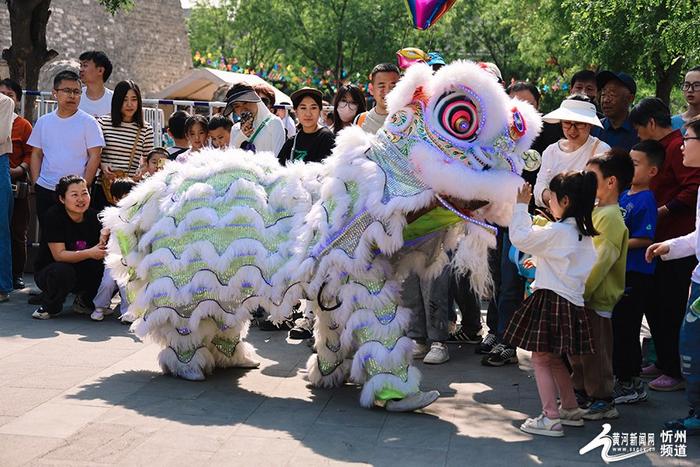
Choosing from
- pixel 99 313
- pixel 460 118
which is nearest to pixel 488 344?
pixel 460 118

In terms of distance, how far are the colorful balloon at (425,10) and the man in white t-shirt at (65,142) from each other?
314cm

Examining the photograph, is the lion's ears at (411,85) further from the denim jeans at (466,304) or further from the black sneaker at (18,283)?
the black sneaker at (18,283)

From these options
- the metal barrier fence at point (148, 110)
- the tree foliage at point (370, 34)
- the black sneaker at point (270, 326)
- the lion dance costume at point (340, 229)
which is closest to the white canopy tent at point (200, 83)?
the tree foliage at point (370, 34)

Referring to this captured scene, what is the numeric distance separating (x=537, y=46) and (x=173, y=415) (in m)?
21.2

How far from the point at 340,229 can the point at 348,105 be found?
2.25 metres

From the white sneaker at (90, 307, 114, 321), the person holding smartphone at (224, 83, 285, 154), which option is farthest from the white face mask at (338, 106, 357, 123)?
the white sneaker at (90, 307, 114, 321)

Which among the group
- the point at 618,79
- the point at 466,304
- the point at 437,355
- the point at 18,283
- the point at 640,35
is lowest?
the point at 18,283

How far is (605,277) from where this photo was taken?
4754 millimetres

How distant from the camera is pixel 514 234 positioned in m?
4.45

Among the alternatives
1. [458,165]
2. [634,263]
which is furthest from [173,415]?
[634,263]

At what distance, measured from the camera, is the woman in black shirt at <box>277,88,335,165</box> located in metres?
6.53

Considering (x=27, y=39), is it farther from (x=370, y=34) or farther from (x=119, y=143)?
(x=370, y=34)

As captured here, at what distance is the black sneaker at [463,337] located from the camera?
680cm

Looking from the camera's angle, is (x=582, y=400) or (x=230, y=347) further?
(x=230, y=347)
